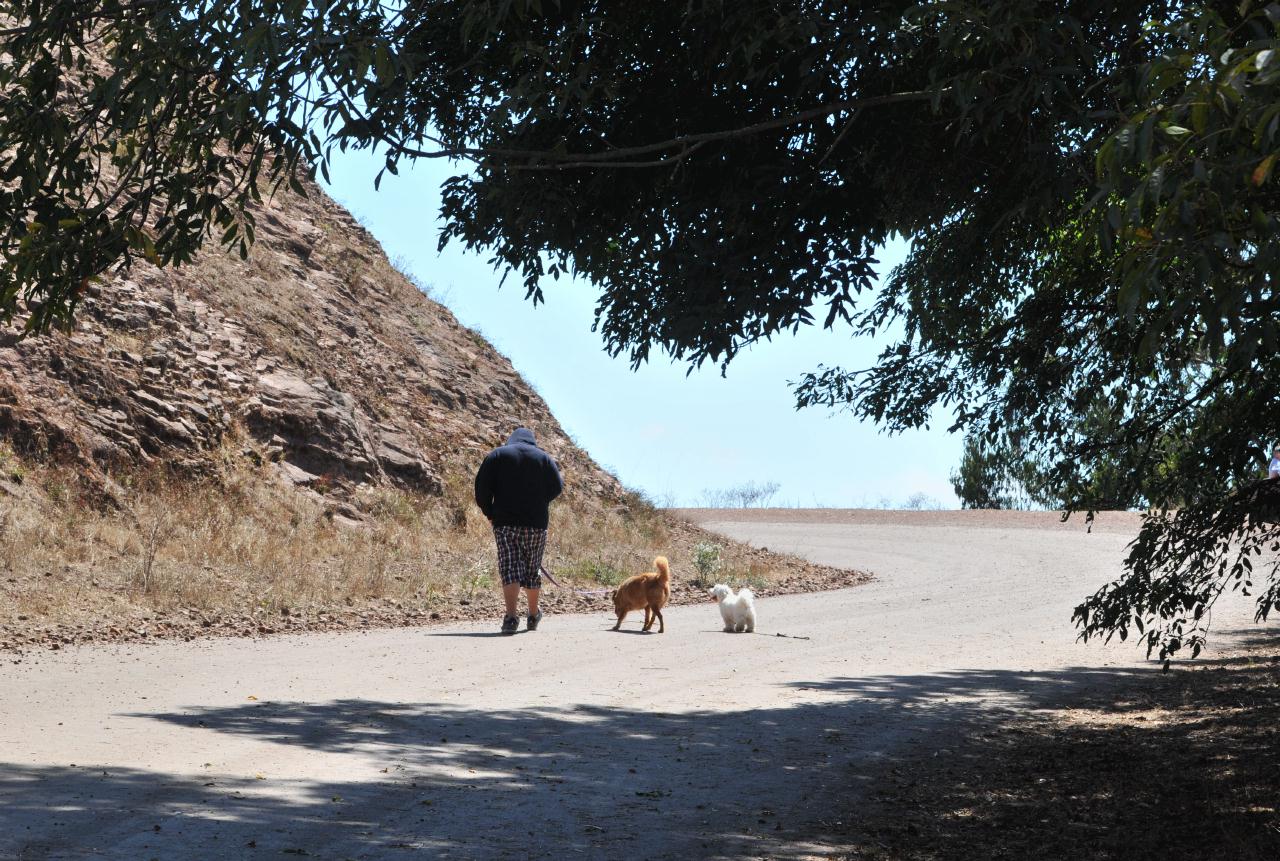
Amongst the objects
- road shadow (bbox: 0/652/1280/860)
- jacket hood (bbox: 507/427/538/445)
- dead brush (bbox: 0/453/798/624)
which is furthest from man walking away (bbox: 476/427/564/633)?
road shadow (bbox: 0/652/1280/860)

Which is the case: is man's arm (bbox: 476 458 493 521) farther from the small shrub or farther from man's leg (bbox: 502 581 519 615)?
the small shrub

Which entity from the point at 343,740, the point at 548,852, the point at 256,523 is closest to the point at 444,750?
the point at 343,740

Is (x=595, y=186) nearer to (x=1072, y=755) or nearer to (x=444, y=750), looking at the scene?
(x=444, y=750)

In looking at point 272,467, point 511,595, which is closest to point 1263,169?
point 511,595

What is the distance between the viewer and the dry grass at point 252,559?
12836mm

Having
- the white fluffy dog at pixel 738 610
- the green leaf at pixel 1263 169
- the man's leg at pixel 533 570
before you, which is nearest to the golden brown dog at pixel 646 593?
the white fluffy dog at pixel 738 610

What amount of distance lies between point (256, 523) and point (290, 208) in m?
13.0

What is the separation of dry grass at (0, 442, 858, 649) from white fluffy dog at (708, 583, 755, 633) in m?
3.12

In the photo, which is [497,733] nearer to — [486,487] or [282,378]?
[486,487]

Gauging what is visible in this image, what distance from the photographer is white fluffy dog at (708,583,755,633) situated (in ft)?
43.7

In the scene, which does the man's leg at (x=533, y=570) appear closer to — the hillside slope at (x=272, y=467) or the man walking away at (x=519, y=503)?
the man walking away at (x=519, y=503)

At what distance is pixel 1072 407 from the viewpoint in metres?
9.78

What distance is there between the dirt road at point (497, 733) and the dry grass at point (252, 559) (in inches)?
50.6

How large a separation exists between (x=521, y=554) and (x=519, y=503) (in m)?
0.54
